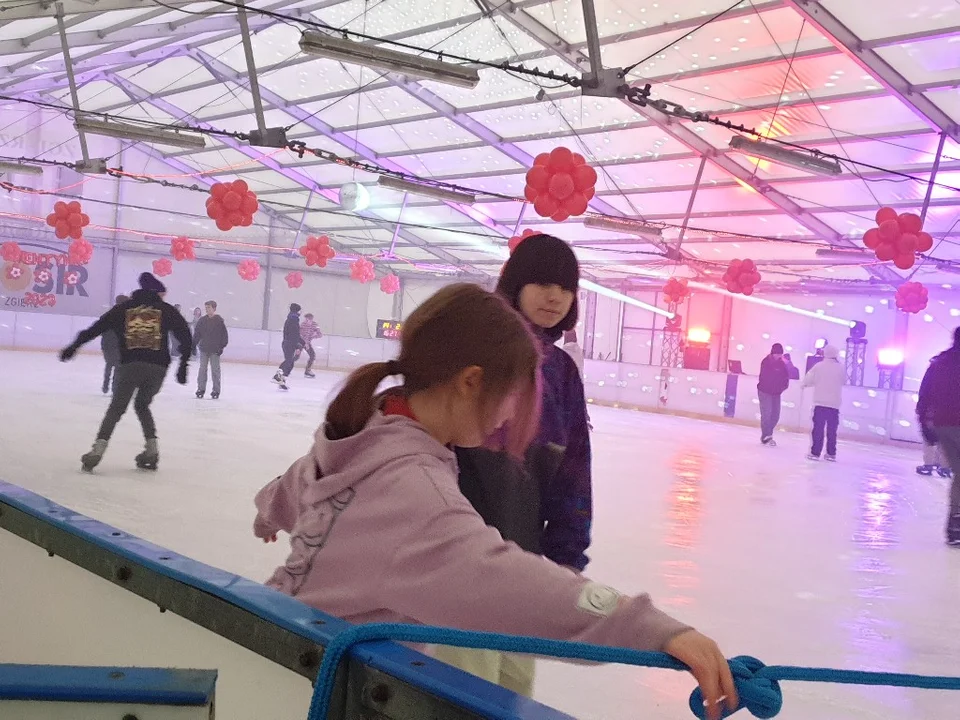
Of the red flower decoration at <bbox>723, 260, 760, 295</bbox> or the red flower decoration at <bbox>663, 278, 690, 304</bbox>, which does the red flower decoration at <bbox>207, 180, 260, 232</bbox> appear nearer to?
the red flower decoration at <bbox>723, 260, 760, 295</bbox>

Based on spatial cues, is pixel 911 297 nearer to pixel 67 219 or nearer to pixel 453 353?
pixel 67 219

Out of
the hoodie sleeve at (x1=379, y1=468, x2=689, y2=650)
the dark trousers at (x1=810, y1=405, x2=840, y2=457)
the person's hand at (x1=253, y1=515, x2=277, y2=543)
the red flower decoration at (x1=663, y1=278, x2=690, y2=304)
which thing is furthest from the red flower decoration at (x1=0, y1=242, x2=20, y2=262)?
the hoodie sleeve at (x1=379, y1=468, x2=689, y2=650)

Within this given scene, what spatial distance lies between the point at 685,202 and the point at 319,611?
45.6ft

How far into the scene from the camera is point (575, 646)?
2.35ft

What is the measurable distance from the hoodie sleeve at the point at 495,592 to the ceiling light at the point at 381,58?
232 inches

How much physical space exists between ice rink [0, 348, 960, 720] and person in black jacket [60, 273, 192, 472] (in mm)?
268

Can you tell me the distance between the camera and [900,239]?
325 inches

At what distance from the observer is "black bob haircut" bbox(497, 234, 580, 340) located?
5.23ft

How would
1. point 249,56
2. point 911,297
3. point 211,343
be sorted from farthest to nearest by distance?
point 911,297 < point 211,343 < point 249,56

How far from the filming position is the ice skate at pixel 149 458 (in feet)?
16.7

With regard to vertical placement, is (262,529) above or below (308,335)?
below

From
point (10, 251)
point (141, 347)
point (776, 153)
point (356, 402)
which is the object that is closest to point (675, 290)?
point (776, 153)

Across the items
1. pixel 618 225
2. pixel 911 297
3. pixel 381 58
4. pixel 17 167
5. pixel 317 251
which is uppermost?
pixel 17 167

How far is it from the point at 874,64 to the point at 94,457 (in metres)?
7.93
